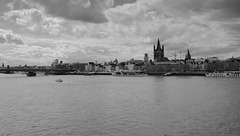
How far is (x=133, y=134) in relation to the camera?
15.4 m

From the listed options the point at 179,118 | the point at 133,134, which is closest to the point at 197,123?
the point at 179,118

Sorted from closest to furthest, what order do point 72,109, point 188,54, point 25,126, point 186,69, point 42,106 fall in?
point 25,126, point 72,109, point 42,106, point 186,69, point 188,54

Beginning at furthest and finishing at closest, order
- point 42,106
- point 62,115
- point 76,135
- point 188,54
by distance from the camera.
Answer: point 188,54 < point 42,106 < point 62,115 < point 76,135

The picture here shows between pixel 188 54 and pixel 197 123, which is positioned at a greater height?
pixel 188 54

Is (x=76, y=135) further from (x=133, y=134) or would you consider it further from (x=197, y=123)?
(x=197, y=123)

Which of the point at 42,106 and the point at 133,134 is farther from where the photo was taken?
the point at 42,106

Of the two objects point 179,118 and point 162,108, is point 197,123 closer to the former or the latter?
point 179,118

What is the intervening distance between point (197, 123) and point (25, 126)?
10.6 metres

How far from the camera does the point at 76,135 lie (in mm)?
15242

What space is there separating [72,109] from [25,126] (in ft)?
20.6

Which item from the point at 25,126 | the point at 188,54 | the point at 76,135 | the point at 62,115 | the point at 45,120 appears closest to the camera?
the point at 76,135

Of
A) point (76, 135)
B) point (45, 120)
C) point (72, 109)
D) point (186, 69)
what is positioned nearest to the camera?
point (76, 135)

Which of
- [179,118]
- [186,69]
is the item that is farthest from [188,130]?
[186,69]

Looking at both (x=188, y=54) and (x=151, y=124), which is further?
(x=188, y=54)
